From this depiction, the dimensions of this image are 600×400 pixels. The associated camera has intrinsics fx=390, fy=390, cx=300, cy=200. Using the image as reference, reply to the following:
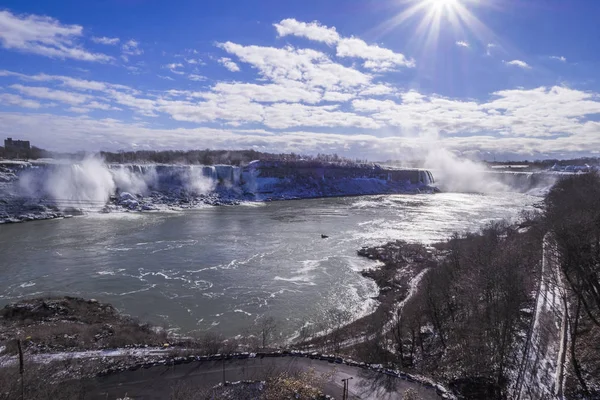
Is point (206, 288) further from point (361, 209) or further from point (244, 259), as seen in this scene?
point (361, 209)

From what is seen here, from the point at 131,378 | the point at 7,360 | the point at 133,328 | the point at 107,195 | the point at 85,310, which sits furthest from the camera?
the point at 107,195

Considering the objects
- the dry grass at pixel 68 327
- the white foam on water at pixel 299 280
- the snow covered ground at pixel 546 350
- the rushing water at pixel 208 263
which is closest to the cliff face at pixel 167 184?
the rushing water at pixel 208 263

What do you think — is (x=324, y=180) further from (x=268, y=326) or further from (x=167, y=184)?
(x=268, y=326)

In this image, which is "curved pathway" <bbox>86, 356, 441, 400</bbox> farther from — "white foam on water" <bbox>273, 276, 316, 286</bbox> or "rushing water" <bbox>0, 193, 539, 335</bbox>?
"white foam on water" <bbox>273, 276, 316, 286</bbox>

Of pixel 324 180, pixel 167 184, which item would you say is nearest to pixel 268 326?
pixel 167 184

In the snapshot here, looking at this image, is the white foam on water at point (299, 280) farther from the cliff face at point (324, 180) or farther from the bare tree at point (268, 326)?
the cliff face at point (324, 180)

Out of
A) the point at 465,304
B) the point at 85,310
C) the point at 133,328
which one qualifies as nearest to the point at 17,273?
the point at 85,310
